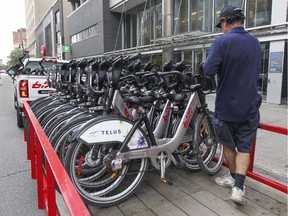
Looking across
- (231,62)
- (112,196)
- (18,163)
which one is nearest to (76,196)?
(112,196)

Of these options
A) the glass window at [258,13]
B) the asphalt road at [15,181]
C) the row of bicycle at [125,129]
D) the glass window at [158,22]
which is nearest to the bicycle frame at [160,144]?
the row of bicycle at [125,129]

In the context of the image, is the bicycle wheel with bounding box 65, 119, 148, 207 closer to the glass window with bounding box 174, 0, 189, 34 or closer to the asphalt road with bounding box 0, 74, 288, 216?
the asphalt road with bounding box 0, 74, 288, 216

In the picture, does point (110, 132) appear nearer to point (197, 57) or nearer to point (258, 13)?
point (258, 13)

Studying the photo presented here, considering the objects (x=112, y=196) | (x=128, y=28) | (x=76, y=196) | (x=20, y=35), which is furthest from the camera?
(x=20, y=35)

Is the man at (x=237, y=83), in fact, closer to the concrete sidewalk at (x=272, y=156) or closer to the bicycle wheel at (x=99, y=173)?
the bicycle wheel at (x=99, y=173)

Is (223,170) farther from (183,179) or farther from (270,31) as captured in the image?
(270,31)

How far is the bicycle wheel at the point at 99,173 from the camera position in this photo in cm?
258

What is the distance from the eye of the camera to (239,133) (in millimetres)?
2730

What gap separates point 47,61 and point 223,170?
20.4 feet

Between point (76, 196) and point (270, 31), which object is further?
point (270, 31)

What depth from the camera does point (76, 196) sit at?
1.18 metres

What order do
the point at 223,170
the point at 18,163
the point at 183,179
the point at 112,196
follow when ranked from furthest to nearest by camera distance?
1. the point at 18,163
2. the point at 223,170
3. the point at 183,179
4. the point at 112,196

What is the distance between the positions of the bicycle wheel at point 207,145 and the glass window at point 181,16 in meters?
14.6

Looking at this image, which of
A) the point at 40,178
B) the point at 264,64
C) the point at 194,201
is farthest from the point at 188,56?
the point at 40,178
